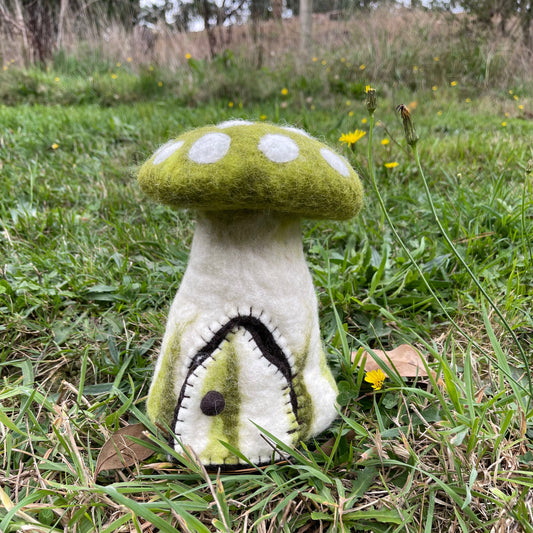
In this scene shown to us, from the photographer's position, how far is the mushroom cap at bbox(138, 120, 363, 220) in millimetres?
806

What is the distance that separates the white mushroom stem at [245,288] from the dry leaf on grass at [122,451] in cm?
9

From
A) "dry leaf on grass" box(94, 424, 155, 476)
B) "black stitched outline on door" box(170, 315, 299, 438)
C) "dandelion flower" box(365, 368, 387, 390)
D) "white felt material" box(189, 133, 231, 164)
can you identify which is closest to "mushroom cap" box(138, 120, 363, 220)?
"white felt material" box(189, 133, 231, 164)

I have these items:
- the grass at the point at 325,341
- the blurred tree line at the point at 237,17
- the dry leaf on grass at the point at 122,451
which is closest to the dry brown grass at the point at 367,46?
the blurred tree line at the point at 237,17

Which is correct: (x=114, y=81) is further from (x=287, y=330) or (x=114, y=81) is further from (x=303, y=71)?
(x=287, y=330)

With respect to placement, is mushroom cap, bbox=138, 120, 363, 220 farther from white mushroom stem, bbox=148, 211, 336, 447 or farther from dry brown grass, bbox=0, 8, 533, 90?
dry brown grass, bbox=0, 8, 533, 90

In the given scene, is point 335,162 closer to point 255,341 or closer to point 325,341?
point 255,341

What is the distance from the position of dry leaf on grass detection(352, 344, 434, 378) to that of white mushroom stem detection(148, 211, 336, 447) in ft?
0.93

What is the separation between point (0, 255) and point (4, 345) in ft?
1.82

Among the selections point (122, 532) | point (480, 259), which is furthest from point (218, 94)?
point (122, 532)

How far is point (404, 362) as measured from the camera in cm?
121

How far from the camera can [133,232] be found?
1.92 metres

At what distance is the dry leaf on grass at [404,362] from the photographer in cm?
117

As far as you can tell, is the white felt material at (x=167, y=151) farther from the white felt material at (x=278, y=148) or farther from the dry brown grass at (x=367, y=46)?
the dry brown grass at (x=367, y=46)

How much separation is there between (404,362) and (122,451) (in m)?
0.78
